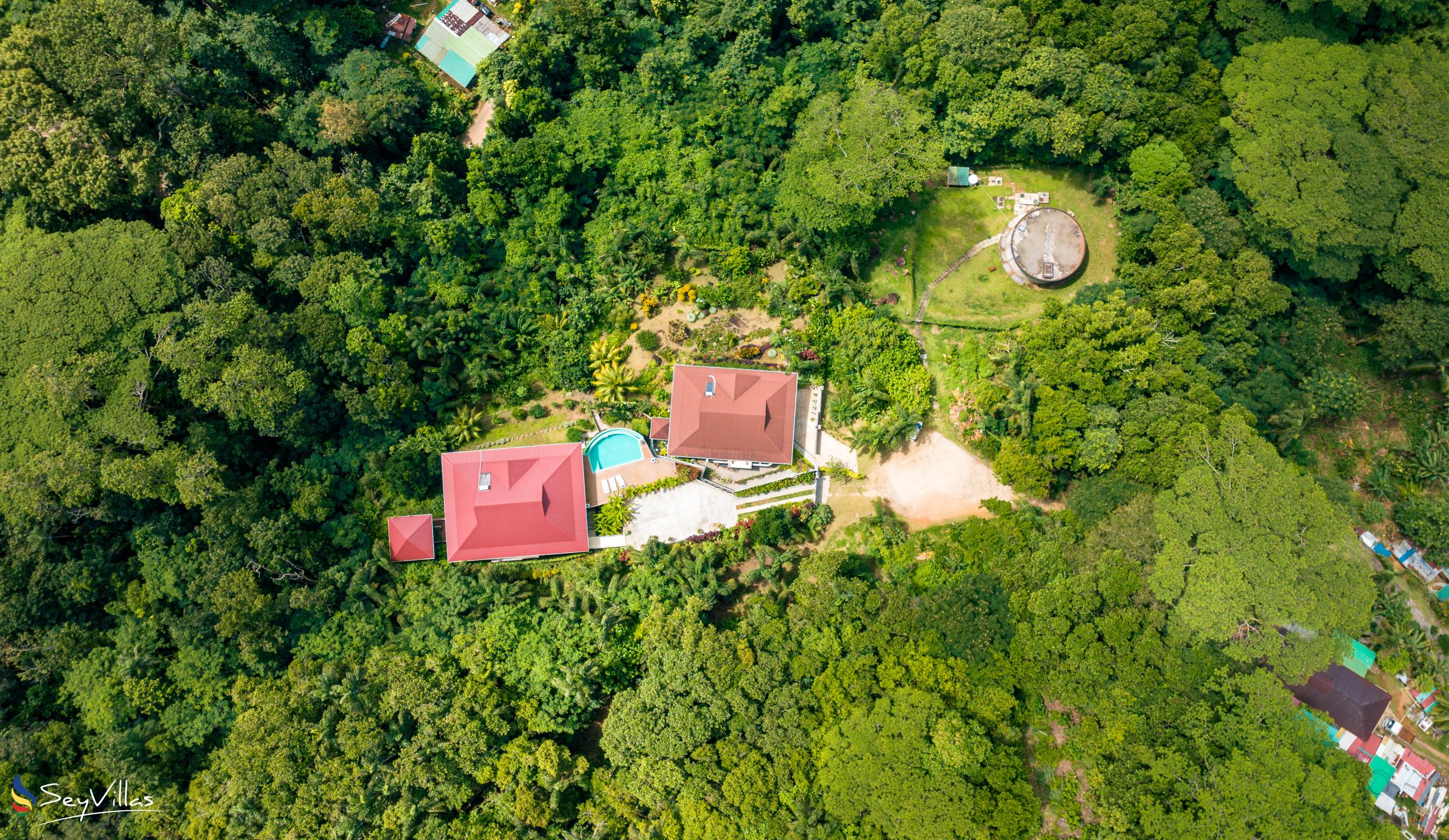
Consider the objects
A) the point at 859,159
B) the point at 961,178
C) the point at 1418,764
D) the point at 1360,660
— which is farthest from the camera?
the point at 961,178

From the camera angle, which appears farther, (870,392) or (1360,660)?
(870,392)

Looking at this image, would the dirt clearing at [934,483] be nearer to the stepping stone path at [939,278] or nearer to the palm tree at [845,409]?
the palm tree at [845,409]

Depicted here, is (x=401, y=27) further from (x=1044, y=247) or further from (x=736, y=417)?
(x=1044, y=247)

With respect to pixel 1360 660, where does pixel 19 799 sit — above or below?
below

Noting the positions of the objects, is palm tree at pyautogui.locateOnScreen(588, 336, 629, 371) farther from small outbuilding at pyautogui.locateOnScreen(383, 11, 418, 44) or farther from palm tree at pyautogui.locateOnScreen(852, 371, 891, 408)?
small outbuilding at pyautogui.locateOnScreen(383, 11, 418, 44)

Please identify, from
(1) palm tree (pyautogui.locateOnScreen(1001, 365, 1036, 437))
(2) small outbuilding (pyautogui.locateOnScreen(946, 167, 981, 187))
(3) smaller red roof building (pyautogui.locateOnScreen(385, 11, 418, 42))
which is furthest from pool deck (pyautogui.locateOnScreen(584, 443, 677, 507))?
(3) smaller red roof building (pyautogui.locateOnScreen(385, 11, 418, 42))


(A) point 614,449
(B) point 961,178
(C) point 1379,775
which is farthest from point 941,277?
(C) point 1379,775

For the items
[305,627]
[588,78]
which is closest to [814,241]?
[588,78]
